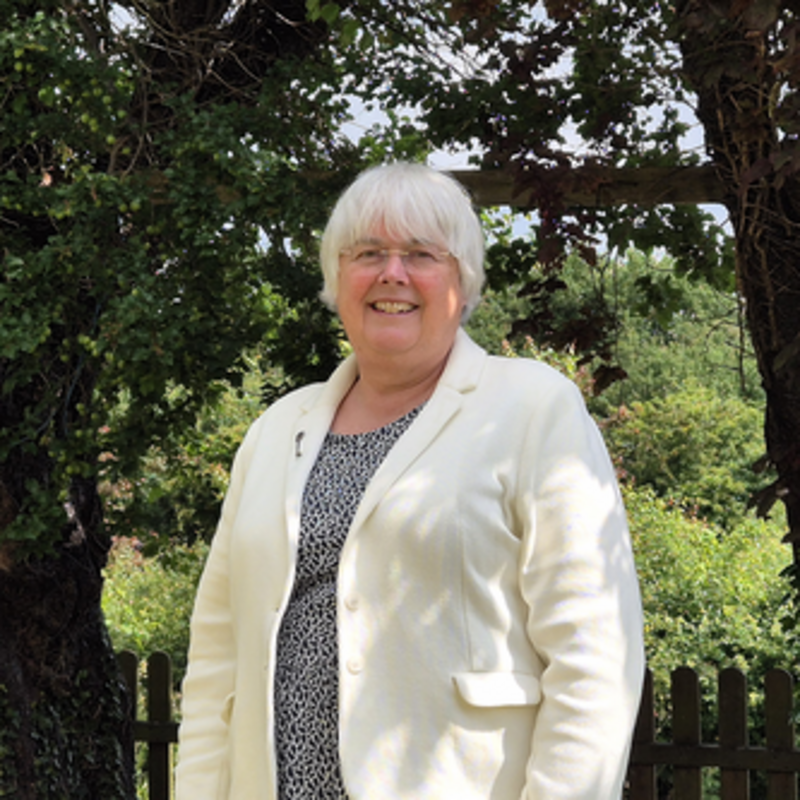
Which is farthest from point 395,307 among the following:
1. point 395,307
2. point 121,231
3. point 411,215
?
point 121,231

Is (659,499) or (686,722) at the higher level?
(659,499)

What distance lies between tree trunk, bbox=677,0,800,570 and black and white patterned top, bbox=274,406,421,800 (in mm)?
2026

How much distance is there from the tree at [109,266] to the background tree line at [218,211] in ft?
0.03

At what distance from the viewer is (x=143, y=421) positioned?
12.3 feet

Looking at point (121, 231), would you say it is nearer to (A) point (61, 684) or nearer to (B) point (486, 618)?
(A) point (61, 684)

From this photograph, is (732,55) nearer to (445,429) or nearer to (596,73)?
(596,73)

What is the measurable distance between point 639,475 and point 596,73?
31.1 feet

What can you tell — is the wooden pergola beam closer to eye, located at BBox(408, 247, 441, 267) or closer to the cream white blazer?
eye, located at BBox(408, 247, 441, 267)

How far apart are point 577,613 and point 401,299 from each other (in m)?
0.55

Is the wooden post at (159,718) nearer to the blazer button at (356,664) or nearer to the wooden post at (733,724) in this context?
the wooden post at (733,724)

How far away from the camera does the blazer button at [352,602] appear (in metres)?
1.62

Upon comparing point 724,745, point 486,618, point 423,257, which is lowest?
point 724,745

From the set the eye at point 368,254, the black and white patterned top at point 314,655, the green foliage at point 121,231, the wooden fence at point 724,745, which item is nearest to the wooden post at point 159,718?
the green foliage at point 121,231

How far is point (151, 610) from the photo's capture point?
9117 millimetres
